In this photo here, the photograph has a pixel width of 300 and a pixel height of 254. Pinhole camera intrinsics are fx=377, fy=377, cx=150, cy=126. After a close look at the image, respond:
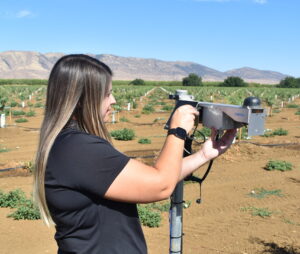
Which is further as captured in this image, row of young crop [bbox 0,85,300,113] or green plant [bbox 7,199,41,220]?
row of young crop [bbox 0,85,300,113]

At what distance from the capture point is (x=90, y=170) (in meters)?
1.33

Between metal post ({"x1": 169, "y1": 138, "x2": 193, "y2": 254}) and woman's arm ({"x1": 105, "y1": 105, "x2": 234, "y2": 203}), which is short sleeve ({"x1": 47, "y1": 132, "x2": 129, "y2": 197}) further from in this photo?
metal post ({"x1": 169, "y1": 138, "x2": 193, "y2": 254})

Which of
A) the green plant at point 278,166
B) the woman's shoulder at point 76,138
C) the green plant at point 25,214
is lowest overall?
the green plant at point 25,214

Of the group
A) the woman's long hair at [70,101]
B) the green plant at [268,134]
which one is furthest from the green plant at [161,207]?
the green plant at [268,134]

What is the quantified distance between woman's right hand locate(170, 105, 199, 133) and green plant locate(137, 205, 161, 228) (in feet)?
11.7

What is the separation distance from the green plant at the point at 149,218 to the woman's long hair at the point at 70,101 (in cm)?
351

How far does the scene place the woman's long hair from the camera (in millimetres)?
1432

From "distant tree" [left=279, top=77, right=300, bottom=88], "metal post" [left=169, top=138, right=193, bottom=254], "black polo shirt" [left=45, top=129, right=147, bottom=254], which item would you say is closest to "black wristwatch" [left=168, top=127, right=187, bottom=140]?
"black polo shirt" [left=45, top=129, right=147, bottom=254]

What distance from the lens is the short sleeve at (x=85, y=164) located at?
4.38ft

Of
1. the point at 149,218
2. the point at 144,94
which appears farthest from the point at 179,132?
the point at 144,94

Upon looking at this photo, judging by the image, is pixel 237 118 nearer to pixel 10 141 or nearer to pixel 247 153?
pixel 247 153

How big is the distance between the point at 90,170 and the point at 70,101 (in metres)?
0.28

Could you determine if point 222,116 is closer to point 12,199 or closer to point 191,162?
point 191,162

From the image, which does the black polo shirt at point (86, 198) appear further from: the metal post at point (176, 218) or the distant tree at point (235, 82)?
the distant tree at point (235, 82)
